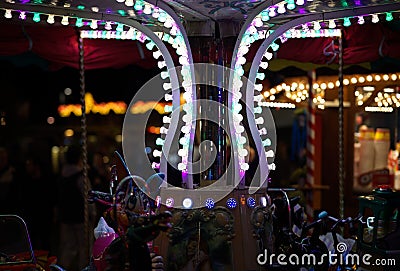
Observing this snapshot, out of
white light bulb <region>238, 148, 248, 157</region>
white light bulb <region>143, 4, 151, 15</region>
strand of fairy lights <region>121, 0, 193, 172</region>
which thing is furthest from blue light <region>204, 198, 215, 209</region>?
white light bulb <region>143, 4, 151, 15</region>

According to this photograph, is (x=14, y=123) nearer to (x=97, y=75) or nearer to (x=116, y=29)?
(x=97, y=75)

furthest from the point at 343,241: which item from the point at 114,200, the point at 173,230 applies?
the point at 114,200

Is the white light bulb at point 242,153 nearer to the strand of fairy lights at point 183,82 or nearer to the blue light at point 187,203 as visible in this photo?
the strand of fairy lights at point 183,82

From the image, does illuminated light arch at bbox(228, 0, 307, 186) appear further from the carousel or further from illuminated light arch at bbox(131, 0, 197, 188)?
illuminated light arch at bbox(131, 0, 197, 188)

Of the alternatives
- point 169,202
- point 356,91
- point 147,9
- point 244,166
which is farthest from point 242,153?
point 356,91

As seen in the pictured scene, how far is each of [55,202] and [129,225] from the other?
6.86 meters

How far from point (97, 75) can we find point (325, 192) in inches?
263

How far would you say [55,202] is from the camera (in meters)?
11.6

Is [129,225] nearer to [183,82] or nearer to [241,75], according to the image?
[183,82]

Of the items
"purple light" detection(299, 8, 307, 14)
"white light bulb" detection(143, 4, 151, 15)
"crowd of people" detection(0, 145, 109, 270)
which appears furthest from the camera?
"crowd of people" detection(0, 145, 109, 270)

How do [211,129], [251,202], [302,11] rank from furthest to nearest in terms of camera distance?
[302,11], [211,129], [251,202]

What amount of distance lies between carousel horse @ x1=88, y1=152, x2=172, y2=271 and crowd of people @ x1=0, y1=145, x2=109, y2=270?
11.0 feet

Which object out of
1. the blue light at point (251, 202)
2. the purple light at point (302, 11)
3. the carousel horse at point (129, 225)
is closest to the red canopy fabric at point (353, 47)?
the purple light at point (302, 11)

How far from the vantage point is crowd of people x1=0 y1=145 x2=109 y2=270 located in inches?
363
